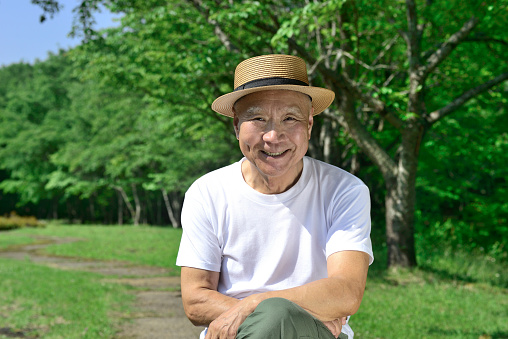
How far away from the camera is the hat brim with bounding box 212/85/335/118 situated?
2438 millimetres

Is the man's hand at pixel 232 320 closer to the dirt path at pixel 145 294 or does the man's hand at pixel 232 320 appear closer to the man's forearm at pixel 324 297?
the man's forearm at pixel 324 297

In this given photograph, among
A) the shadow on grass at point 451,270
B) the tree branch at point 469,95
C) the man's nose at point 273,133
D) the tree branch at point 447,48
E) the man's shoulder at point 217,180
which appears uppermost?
the tree branch at point 447,48

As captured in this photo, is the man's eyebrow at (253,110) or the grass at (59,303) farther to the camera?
the grass at (59,303)

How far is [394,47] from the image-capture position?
12.9 meters

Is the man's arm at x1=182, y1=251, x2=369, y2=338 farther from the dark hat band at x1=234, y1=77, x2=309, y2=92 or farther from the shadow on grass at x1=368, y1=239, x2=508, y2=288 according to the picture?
the shadow on grass at x1=368, y1=239, x2=508, y2=288

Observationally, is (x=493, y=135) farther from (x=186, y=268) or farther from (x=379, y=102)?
(x=186, y=268)

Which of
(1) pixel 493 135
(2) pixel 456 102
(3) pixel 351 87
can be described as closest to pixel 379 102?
(3) pixel 351 87

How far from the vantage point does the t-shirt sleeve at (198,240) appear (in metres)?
2.49

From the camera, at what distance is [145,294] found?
9391 mm

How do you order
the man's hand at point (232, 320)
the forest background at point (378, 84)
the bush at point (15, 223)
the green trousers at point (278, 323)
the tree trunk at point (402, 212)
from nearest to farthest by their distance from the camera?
1. the green trousers at point (278, 323)
2. the man's hand at point (232, 320)
3. the forest background at point (378, 84)
4. the tree trunk at point (402, 212)
5. the bush at point (15, 223)

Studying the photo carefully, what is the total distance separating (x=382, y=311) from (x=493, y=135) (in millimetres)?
7336

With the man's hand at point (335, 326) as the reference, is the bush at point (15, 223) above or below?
below

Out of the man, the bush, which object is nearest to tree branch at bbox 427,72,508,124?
the man

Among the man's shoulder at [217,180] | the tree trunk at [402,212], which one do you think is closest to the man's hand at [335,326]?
the man's shoulder at [217,180]
